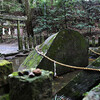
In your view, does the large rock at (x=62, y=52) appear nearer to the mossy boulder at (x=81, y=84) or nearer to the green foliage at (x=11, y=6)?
the mossy boulder at (x=81, y=84)

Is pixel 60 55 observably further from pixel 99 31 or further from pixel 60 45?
pixel 99 31

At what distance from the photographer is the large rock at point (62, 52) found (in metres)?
3.50

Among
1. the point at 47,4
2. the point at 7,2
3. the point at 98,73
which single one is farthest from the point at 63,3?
the point at 98,73

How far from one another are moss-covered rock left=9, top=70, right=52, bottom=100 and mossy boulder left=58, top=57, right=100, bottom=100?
1.00 metres

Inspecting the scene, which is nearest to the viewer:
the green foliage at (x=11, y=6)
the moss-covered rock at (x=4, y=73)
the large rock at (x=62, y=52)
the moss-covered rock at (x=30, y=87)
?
the moss-covered rock at (x=30, y=87)

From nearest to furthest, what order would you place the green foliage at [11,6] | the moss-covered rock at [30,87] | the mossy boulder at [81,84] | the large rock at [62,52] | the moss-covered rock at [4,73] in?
the moss-covered rock at [30,87] < the moss-covered rock at [4,73] < the mossy boulder at [81,84] < the large rock at [62,52] < the green foliage at [11,6]

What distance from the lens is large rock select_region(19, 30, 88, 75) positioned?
3504mm

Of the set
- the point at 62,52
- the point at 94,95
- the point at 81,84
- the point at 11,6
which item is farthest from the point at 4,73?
the point at 11,6

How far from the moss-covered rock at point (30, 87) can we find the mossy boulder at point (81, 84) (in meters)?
1.00

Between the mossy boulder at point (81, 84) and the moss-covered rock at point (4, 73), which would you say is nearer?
the moss-covered rock at point (4, 73)

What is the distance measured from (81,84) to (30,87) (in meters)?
1.39

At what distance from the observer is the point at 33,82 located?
1.40 metres

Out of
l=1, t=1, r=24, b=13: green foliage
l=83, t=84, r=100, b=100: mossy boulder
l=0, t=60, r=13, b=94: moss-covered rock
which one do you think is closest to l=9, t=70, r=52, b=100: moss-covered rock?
l=0, t=60, r=13, b=94: moss-covered rock

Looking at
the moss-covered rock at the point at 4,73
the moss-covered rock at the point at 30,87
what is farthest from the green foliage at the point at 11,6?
the moss-covered rock at the point at 30,87
